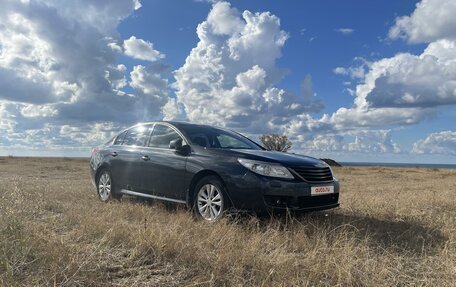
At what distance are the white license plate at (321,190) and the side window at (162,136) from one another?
2.54 m

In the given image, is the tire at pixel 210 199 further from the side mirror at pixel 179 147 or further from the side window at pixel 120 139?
the side window at pixel 120 139

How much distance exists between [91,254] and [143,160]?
12.1 ft

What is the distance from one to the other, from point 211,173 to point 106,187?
10.6 ft

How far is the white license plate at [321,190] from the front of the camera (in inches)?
235

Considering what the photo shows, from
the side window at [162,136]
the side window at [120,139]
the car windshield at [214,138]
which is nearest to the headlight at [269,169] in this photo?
the car windshield at [214,138]

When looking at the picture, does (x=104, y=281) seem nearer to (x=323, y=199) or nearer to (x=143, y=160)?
(x=323, y=199)

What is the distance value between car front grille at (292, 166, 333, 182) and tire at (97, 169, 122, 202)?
3918mm

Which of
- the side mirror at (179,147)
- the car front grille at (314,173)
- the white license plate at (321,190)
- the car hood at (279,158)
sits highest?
the side mirror at (179,147)

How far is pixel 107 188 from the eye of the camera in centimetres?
856

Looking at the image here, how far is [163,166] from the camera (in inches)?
280

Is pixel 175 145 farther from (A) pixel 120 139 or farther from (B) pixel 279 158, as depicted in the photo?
(A) pixel 120 139

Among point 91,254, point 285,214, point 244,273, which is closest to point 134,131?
point 285,214

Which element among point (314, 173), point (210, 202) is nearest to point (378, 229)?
point (314, 173)

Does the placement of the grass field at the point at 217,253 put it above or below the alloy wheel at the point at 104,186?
below
